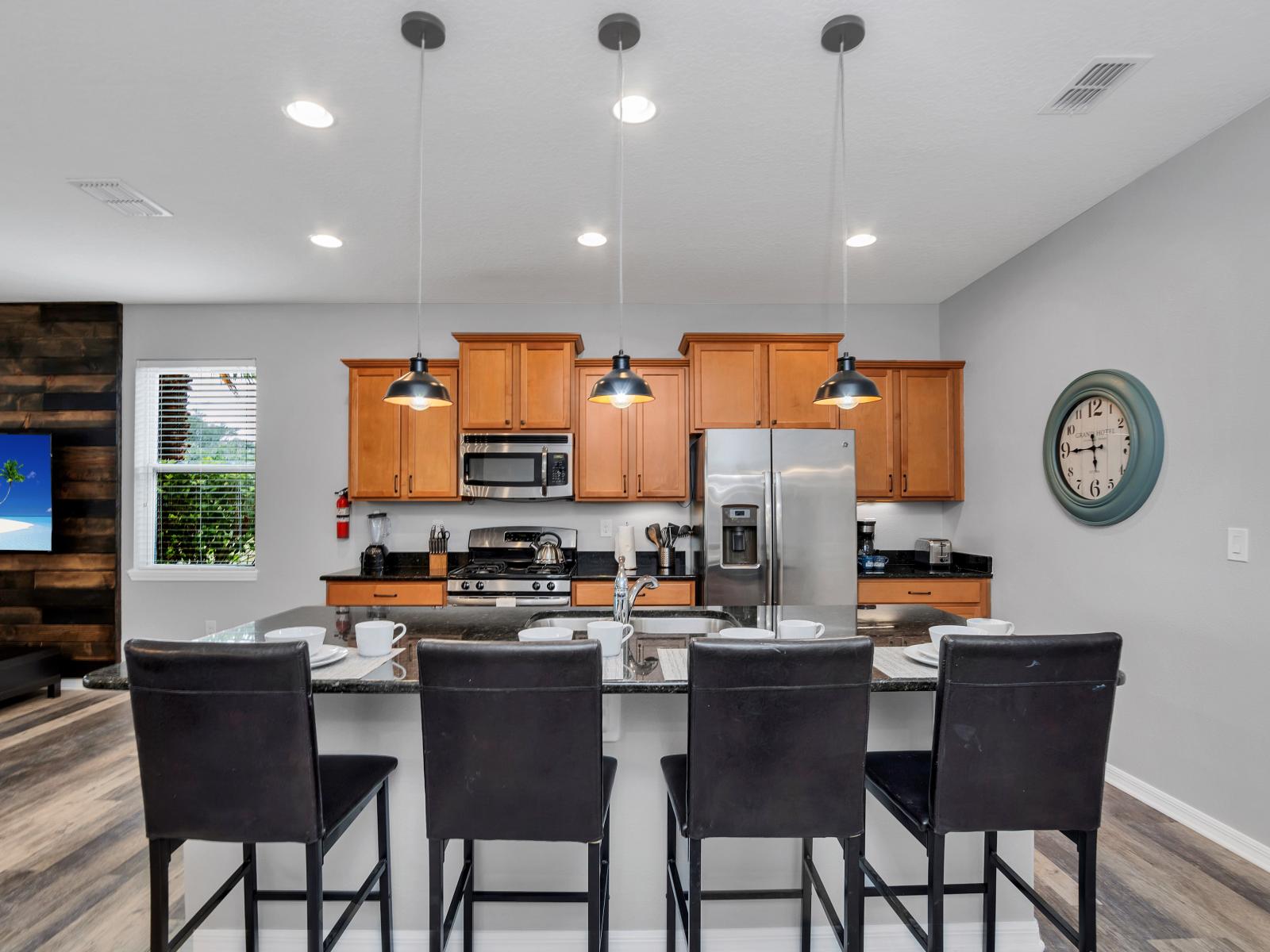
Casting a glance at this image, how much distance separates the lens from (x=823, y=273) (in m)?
4.13

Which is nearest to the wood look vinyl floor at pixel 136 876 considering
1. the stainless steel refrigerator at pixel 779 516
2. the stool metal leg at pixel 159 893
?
the stool metal leg at pixel 159 893

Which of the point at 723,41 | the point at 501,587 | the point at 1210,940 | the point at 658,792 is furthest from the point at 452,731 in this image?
the point at 501,587

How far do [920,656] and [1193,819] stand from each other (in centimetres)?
195

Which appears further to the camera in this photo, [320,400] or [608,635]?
[320,400]

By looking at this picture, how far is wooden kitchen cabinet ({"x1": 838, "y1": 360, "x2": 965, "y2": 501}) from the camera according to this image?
179 inches

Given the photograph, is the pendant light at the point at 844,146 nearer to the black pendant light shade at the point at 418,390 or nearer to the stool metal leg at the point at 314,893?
the black pendant light shade at the point at 418,390

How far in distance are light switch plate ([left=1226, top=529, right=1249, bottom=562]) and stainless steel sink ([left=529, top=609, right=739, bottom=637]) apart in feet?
6.33

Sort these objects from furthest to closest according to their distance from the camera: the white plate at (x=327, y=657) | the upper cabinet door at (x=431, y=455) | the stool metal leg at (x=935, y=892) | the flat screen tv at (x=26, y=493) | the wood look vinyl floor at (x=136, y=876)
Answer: the flat screen tv at (x=26, y=493), the upper cabinet door at (x=431, y=455), the wood look vinyl floor at (x=136, y=876), the white plate at (x=327, y=657), the stool metal leg at (x=935, y=892)

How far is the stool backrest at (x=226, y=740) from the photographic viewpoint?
142 centimetres

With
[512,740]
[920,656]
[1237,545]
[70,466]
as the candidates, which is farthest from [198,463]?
[1237,545]

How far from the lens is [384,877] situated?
182 cm

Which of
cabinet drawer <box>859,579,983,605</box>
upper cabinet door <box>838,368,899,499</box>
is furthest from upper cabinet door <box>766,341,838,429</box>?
cabinet drawer <box>859,579,983,605</box>

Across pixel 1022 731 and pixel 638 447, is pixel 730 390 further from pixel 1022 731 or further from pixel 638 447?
pixel 1022 731

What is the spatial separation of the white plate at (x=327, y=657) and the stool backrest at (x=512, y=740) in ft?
1.45
